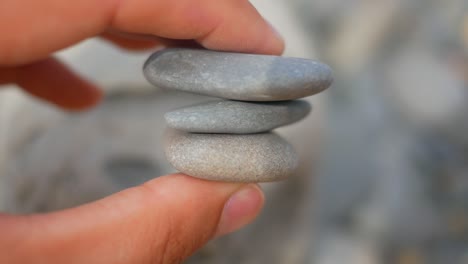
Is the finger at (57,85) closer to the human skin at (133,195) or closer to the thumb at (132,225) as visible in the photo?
the human skin at (133,195)

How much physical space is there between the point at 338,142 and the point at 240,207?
99cm

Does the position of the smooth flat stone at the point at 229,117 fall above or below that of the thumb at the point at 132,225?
above

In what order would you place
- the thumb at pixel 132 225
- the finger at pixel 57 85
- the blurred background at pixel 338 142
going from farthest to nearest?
the blurred background at pixel 338 142 < the finger at pixel 57 85 < the thumb at pixel 132 225

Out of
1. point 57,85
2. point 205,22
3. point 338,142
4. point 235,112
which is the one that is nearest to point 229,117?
point 235,112

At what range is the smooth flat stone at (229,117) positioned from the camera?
0.59 m

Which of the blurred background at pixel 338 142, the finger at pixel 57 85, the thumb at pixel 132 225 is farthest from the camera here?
the blurred background at pixel 338 142

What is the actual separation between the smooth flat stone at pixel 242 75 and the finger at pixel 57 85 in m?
0.35

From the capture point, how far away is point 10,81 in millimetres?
888

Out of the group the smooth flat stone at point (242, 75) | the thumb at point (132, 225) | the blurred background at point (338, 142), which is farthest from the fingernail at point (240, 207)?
the blurred background at point (338, 142)

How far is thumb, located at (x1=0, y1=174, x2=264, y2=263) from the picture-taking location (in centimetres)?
57

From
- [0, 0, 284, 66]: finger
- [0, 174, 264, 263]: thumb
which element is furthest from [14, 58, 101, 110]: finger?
[0, 174, 264, 263]: thumb

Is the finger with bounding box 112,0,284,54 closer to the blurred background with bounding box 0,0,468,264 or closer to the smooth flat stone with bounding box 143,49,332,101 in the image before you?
the smooth flat stone with bounding box 143,49,332,101

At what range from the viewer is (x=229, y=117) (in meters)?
0.60

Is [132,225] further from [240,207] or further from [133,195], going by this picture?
[240,207]
